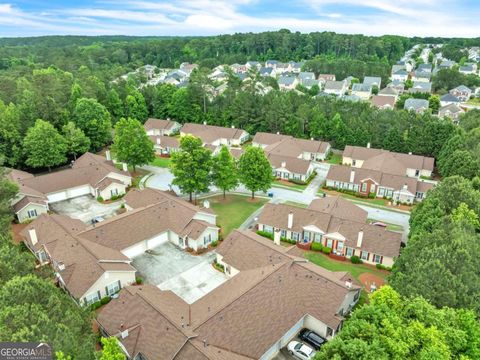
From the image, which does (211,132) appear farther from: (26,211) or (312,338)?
(312,338)

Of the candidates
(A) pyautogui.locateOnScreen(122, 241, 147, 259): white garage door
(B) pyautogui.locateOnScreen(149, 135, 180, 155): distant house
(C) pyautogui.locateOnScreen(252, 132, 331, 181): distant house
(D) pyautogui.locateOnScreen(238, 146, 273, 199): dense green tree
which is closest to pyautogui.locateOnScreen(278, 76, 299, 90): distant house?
(C) pyautogui.locateOnScreen(252, 132, 331, 181): distant house

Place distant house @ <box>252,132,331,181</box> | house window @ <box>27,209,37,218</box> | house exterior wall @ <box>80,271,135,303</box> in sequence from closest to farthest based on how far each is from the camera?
house exterior wall @ <box>80,271,135,303</box>, house window @ <box>27,209,37,218</box>, distant house @ <box>252,132,331,181</box>

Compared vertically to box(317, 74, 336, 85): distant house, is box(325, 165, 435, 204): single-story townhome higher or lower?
lower

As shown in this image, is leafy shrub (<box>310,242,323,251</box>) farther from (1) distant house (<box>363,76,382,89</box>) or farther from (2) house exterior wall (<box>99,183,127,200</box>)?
(1) distant house (<box>363,76,382,89</box>)

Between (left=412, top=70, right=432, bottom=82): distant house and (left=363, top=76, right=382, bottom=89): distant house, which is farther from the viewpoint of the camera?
(left=412, top=70, right=432, bottom=82): distant house

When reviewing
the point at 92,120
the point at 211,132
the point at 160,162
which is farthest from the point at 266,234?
the point at 92,120

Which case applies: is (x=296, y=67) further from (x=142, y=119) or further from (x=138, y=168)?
(x=138, y=168)
